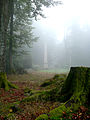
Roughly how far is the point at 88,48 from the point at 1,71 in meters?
38.5

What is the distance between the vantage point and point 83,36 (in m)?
46.4

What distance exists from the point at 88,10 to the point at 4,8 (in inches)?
1890

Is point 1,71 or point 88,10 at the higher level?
point 88,10

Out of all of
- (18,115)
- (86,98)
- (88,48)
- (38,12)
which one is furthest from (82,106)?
(88,48)

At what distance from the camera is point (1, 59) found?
30.6 feet

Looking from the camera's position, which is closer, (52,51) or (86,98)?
(86,98)

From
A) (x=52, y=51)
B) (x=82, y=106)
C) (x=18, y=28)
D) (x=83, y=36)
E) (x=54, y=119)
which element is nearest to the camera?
(x=54, y=119)

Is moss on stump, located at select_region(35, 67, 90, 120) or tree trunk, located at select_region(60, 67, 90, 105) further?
tree trunk, located at select_region(60, 67, 90, 105)

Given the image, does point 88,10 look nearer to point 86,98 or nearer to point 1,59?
point 1,59

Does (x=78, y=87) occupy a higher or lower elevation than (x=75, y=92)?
higher

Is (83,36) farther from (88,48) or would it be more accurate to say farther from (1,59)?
(1,59)

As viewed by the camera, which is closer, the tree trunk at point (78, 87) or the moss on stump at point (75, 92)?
the moss on stump at point (75, 92)

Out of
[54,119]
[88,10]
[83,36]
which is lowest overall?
[54,119]

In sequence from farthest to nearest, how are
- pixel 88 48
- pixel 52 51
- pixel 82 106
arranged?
1. pixel 52 51
2. pixel 88 48
3. pixel 82 106
